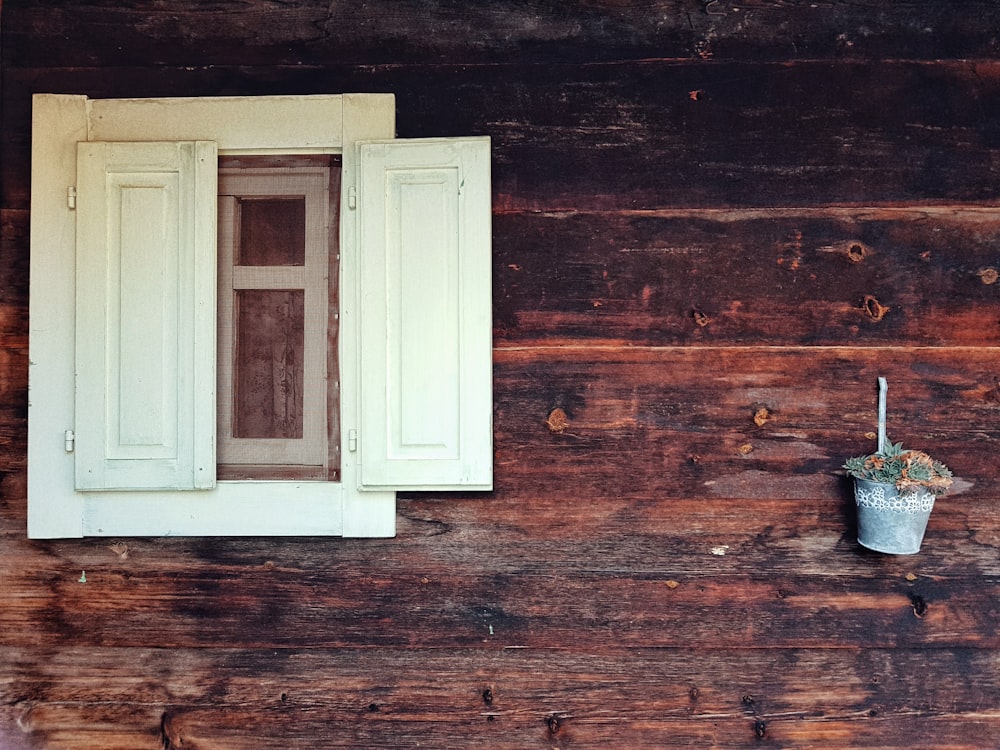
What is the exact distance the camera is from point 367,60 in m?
1.97

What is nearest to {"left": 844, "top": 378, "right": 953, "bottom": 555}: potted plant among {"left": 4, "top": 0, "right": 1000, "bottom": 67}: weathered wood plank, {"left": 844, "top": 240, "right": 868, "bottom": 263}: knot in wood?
{"left": 844, "top": 240, "right": 868, "bottom": 263}: knot in wood

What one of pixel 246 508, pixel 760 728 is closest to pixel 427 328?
pixel 246 508

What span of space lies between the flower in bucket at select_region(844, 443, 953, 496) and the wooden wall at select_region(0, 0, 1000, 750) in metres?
0.10

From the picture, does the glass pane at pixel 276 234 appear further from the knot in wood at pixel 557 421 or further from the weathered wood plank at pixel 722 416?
the knot in wood at pixel 557 421

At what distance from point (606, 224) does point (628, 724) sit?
136 centimetres

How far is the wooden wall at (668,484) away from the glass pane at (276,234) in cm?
43

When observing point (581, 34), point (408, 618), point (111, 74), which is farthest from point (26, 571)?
point (581, 34)

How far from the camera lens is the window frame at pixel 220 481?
6.21ft

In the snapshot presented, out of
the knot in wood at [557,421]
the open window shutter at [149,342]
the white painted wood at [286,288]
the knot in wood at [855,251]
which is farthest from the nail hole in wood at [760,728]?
the open window shutter at [149,342]

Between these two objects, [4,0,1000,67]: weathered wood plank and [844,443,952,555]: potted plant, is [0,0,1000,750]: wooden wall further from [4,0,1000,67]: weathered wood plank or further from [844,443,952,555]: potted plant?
[844,443,952,555]: potted plant

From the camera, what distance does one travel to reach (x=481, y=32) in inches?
77.4

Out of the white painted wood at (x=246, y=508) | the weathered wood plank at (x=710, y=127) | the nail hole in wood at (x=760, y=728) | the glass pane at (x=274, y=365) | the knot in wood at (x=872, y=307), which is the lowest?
the nail hole in wood at (x=760, y=728)

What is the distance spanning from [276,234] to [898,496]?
176 centimetres

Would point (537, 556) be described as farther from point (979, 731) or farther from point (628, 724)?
point (979, 731)
